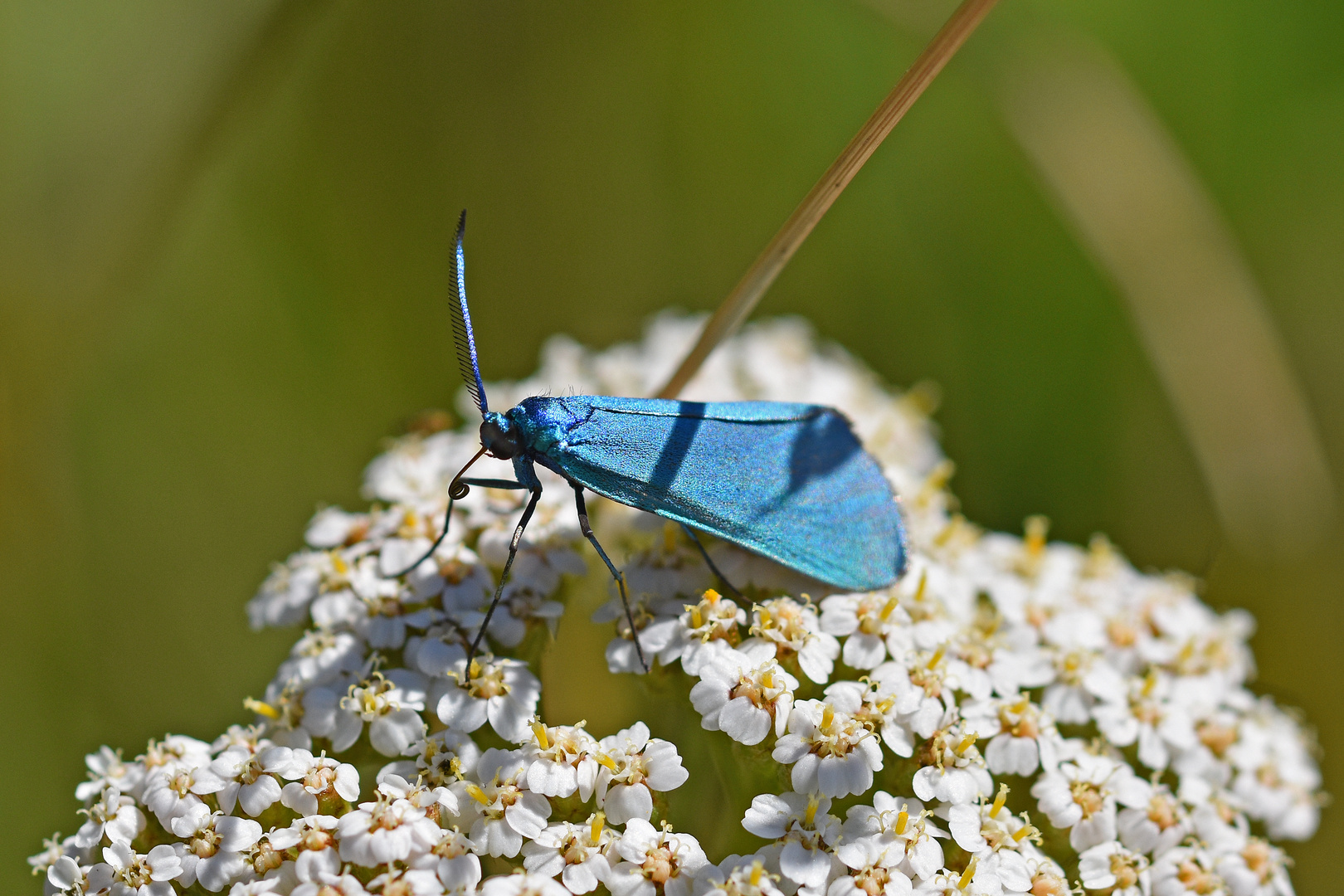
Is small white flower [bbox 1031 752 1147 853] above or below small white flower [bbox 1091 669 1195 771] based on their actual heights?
below

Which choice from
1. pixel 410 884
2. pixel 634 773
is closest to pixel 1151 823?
pixel 634 773

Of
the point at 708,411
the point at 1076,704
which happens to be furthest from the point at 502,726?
the point at 1076,704

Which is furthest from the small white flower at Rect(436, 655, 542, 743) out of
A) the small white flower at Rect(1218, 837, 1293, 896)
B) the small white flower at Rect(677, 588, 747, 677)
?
the small white flower at Rect(1218, 837, 1293, 896)

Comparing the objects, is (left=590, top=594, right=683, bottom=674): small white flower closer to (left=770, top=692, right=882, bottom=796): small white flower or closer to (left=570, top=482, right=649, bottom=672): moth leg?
(left=570, top=482, right=649, bottom=672): moth leg

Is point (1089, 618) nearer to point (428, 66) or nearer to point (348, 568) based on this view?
point (348, 568)

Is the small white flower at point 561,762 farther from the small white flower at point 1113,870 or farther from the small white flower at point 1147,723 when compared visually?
the small white flower at point 1147,723
